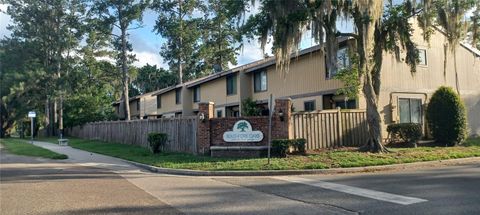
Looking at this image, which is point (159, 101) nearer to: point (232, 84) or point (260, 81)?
point (232, 84)

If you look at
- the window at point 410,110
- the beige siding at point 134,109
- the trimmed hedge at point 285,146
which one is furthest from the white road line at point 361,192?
the beige siding at point 134,109

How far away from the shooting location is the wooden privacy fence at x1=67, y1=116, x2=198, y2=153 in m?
21.6

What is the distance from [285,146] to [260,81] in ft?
45.4

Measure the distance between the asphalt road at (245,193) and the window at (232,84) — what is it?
18.6 metres

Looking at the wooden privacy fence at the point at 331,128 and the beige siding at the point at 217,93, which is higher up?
the beige siding at the point at 217,93

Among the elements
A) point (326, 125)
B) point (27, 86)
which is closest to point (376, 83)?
point (326, 125)

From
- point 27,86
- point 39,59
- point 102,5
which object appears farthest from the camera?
point 39,59

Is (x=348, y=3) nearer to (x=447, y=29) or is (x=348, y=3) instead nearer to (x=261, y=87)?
(x=447, y=29)

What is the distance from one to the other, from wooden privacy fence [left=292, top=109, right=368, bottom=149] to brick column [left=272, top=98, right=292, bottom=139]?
0.52m

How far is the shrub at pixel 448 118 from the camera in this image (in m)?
21.3

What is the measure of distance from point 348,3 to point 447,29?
217 inches

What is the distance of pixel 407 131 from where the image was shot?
21016mm

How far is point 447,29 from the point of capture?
2019cm

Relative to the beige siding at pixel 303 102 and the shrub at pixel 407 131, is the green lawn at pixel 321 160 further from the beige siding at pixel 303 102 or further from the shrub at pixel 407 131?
the beige siding at pixel 303 102
